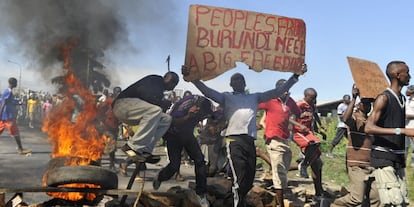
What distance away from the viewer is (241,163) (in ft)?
20.9

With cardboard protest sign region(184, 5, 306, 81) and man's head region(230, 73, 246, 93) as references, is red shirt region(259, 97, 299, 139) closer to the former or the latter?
cardboard protest sign region(184, 5, 306, 81)

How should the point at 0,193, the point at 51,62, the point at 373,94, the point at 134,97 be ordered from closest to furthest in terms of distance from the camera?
the point at 0,193
the point at 373,94
the point at 134,97
the point at 51,62

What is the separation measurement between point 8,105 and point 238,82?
296 inches

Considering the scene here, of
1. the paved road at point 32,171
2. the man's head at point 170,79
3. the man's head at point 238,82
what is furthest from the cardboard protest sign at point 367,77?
the paved road at point 32,171

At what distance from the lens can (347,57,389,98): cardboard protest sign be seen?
6223 millimetres

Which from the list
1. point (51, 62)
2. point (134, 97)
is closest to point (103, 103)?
point (51, 62)

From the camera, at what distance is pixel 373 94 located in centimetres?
626

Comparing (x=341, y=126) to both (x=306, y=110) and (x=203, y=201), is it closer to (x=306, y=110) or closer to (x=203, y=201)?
(x=306, y=110)

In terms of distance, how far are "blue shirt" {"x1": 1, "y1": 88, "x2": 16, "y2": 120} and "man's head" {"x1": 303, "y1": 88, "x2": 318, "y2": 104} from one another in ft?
24.3

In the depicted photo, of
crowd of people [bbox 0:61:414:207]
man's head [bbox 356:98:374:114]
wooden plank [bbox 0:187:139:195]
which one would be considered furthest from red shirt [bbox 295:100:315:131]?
wooden plank [bbox 0:187:139:195]

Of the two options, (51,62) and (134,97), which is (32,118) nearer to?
(51,62)

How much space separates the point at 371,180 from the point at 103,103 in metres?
5.07

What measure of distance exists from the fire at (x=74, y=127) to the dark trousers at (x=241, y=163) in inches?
72.7

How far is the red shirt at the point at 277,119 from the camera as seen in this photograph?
796 cm
